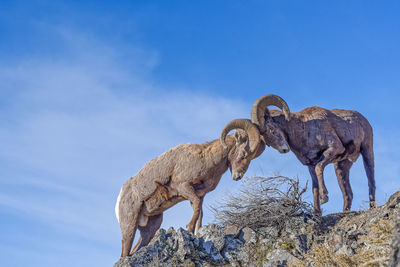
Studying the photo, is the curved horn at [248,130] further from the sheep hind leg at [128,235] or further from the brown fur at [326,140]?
the sheep hind leg at [128,235]

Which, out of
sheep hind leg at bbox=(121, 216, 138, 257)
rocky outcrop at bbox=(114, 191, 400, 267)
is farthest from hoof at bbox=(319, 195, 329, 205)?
sheep hind leg at bbox=(121, 216, 138, 257)

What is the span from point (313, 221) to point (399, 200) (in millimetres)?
2008

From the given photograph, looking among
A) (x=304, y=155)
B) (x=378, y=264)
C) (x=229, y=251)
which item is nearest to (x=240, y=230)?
(x=229, y=251)

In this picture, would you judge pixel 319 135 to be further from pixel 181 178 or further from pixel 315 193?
pixel 181 178

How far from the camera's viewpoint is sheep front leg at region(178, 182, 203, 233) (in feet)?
41.5

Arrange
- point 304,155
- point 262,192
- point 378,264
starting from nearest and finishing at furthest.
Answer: point 378,264, point 262,192, point 304,155

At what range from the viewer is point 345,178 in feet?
46.3

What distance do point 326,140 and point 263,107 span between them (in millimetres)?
1772

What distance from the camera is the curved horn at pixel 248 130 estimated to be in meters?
12.8

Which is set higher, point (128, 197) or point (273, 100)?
point (273, 100)

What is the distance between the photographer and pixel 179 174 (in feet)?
43.3

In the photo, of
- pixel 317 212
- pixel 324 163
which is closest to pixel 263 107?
pixel 324 163

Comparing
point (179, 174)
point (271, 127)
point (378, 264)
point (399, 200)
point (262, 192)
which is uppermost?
point (271, 127)

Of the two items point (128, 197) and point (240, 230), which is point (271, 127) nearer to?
point (240, 230)
